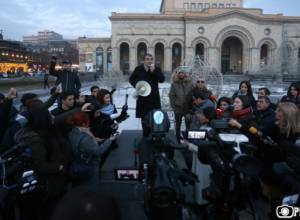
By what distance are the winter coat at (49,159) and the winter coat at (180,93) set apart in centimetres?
417

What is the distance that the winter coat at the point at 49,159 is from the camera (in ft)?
11.9

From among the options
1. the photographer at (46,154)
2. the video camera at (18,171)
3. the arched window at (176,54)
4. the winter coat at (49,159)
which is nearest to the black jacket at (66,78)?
the photographer at (46,154)

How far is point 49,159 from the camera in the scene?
12.2 ft

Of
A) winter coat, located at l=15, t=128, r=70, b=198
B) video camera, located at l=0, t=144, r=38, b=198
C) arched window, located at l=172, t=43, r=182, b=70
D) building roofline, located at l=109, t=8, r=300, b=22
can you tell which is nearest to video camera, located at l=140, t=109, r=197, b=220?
winter coat, located at l=15, t=128, r=70, b=198

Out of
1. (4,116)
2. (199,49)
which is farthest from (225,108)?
(199,49)

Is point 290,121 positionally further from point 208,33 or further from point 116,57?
point 116,57

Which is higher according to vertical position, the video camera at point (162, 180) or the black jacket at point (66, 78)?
the black jacket at point (66, 78)

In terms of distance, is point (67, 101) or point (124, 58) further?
point (124, 58)

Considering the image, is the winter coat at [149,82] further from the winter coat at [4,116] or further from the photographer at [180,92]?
the winter coat at [4,116]

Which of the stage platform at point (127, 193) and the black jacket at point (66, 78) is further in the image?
the black jacket at point (66, 78)

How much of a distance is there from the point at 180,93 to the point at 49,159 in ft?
14.2

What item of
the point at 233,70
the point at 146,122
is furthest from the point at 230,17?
the point at 146,122

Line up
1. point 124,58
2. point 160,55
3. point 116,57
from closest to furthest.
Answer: point 116,57
point 124,58
point 160,55

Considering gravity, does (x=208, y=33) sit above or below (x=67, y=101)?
above
